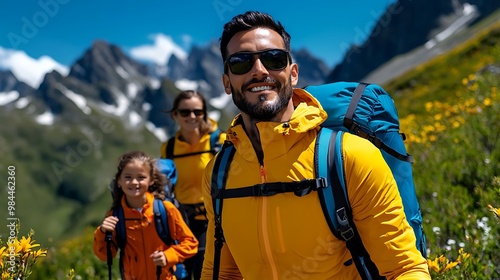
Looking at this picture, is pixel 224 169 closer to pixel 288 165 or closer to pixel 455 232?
pixel 288 165

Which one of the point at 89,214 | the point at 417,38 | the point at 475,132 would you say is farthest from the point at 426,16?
the point at 475,132

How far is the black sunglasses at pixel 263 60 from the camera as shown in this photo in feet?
8.38

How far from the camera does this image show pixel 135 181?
529cm

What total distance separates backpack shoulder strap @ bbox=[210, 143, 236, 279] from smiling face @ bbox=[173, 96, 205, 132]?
160 inches

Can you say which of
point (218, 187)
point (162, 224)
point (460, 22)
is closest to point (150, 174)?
point (162, 224)

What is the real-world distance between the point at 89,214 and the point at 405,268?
20451 cm

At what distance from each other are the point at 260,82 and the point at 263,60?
12cm

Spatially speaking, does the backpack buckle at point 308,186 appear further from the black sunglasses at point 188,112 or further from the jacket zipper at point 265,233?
the black sunglasses at point 188,112

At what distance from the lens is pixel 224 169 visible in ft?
8.75

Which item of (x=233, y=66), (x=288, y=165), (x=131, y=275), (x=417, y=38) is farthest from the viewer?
(x=417, y=38)

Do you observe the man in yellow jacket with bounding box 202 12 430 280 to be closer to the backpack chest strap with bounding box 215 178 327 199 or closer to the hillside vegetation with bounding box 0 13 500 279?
the backpack chest strap with bounding box 215 178 327 199

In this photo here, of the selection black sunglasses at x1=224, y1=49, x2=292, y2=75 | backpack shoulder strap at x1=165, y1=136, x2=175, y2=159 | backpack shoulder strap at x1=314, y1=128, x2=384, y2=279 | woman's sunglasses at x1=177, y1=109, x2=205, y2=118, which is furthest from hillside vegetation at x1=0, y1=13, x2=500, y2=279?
woman's sunglasses at x1=177, y1=109, x2=205, y2=118

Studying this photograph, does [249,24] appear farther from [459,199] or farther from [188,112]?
[459,199]

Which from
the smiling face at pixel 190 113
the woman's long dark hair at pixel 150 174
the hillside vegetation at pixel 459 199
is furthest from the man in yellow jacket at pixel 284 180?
the smiling face at pixel 190 113
